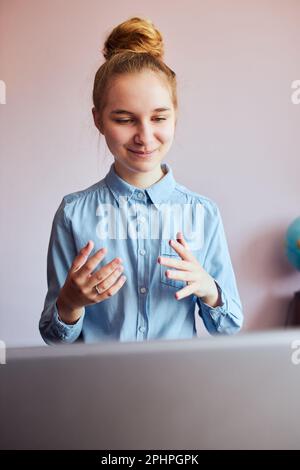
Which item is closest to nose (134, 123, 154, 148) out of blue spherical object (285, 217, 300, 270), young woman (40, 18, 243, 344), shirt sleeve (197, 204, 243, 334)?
young woman (40, 18, 243, 344)

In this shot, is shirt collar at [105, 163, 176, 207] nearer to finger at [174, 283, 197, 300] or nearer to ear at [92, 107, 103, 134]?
ear at [92, 107, 103, 134]

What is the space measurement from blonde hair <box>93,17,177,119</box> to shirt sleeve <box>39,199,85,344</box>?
269mm

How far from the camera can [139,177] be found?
113 centimetres

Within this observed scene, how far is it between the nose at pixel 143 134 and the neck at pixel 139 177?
0.06 meters

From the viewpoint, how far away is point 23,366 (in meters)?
0.77

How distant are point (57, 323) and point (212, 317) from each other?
31 centimetres

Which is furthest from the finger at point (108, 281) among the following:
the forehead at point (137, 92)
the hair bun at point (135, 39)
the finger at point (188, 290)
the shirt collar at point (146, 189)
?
the hair bun at point (135, 39)

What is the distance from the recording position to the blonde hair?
1105 millimetres

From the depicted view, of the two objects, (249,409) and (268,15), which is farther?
(268,15)

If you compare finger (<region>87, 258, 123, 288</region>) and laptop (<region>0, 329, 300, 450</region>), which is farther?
finger (<region>87, 258, 123, 288</region>)

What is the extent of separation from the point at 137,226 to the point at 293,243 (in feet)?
1.40

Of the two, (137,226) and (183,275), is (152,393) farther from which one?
(137,226)
